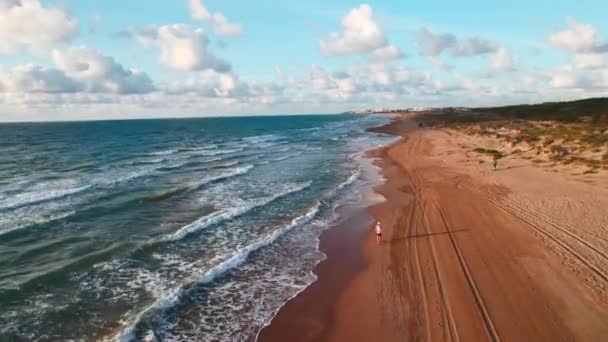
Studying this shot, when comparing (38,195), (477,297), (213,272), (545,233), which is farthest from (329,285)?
(38,195)

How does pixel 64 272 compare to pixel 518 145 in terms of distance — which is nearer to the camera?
pixel 64 272

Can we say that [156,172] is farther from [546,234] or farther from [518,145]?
[518,145]

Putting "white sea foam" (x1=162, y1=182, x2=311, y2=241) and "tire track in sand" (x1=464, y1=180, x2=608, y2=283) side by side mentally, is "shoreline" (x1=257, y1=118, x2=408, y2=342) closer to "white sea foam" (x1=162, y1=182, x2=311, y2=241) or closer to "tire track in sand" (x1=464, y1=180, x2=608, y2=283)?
"white sea foam" (x1=162, y1=182, x2=311, y2=241)

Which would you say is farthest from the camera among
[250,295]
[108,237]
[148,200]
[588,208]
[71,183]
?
[71,183]

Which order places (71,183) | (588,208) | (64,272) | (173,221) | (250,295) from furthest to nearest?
(71,183) → (173,221) → (588,208) → (64,272) → (250,295)

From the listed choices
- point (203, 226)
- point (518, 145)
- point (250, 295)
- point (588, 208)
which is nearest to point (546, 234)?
point (588, 208)
